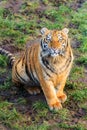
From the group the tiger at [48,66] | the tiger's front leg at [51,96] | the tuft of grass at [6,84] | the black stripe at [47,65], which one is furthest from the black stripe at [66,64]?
the tuft of grass at [6,84]

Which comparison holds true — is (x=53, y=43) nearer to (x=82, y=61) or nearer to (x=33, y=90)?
(x=33, y=90)

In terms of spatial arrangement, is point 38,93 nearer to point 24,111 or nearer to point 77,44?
point 24,111

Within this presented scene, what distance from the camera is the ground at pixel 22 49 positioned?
18.4ft

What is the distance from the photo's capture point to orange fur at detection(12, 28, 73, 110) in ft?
17.8

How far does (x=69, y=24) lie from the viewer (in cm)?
822

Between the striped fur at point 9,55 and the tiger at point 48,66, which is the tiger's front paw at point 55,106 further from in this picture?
the striped fur at point 9,55

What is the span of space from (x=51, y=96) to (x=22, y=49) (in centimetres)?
191

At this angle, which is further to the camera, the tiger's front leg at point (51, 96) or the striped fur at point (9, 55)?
the striped fur at point (9, 55)

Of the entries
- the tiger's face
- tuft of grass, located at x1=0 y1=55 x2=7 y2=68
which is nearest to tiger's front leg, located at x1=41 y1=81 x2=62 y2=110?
the tiger's face

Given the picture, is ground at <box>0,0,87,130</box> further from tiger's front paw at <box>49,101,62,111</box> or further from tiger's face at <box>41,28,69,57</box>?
tiger's face at <box>41,28,69,57</box>

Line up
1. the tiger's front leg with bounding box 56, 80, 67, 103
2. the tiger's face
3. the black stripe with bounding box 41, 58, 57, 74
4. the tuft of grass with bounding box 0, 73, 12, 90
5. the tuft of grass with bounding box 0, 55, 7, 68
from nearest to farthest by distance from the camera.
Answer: the tiger's face → the black stripe with bounding box 41, 58, 57, 74 → the tiger's front leg with bounding box 56, 80, 67, 103 → the tuft of grass with bounding box 0, 73, 12, 90 → the tuft of grass with bounding box 0, 55, 7, 68

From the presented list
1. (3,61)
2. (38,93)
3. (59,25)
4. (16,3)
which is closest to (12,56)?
(3,61)

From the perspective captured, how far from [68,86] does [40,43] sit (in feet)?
3.03

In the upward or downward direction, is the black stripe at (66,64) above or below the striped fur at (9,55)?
above
